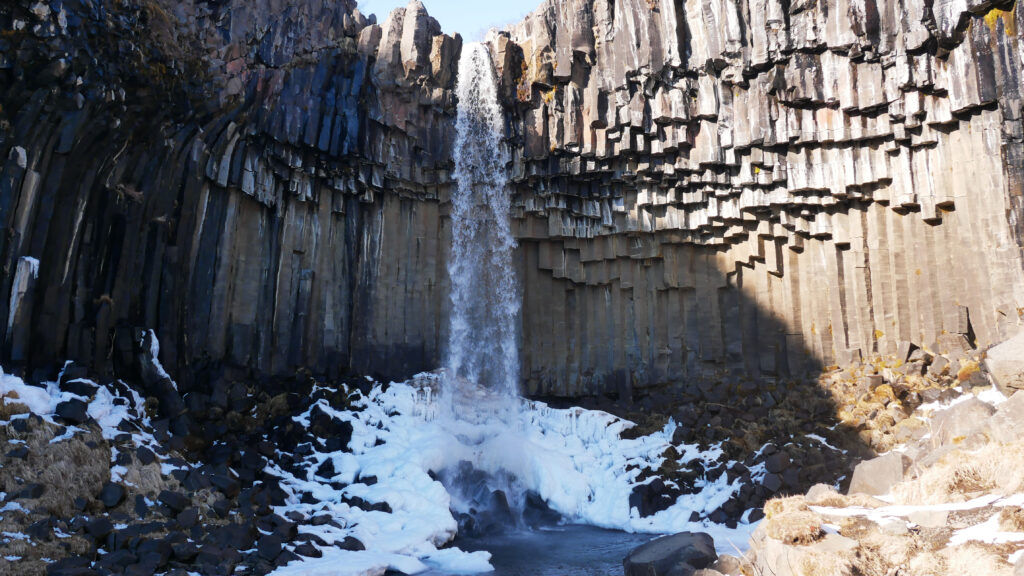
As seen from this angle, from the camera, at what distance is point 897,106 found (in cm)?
1653

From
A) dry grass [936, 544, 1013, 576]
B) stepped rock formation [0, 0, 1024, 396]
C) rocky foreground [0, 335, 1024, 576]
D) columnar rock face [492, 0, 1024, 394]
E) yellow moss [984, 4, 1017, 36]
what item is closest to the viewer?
dry grass [936, 544, 1013, 576]

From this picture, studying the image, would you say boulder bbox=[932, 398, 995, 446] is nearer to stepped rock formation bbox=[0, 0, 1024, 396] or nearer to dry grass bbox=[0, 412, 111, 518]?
stepped rock formation bbox=[0, 0, 1024, 396]

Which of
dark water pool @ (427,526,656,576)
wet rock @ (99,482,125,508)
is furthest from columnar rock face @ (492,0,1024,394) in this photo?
wet rock @ (99,482,125,508)

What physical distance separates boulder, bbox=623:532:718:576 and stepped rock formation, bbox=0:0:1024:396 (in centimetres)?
873

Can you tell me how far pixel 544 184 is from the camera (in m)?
20.9

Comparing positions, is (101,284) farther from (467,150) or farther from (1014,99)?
(1014,99)

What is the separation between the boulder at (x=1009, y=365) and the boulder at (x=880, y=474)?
172 centimetres

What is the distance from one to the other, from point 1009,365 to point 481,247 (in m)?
13.5

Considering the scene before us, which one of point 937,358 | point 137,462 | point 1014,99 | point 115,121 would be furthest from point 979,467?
point 115,121

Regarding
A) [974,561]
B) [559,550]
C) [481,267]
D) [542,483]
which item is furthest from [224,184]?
[974,561]

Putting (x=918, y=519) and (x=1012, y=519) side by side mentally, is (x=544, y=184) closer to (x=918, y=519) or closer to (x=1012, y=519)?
(x=918, y=519)

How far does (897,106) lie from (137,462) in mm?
16162

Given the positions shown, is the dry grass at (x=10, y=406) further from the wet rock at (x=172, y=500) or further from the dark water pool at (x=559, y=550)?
the dark water pool at (x=559, y=550)

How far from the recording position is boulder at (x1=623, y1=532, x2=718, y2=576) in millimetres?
9625
